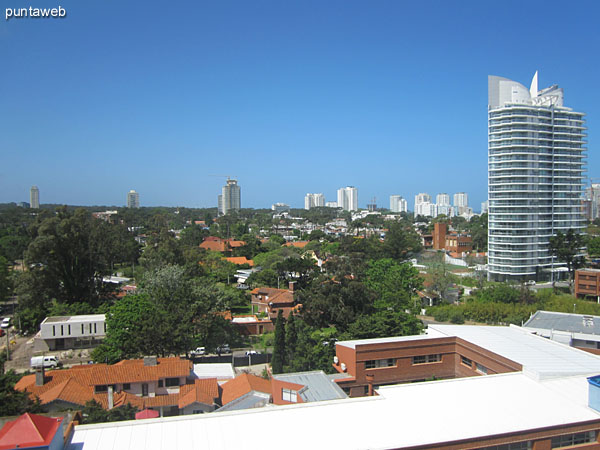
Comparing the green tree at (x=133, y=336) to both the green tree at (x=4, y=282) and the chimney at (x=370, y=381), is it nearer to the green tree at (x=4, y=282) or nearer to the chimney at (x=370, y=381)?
the chimney at (x=370, y=381)

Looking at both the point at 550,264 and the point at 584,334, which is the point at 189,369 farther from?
the point at 550,264

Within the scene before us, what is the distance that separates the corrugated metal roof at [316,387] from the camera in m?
11.8

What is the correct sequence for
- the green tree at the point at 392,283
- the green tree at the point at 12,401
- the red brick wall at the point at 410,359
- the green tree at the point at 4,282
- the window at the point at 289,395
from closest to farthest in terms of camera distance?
the window at the point at 289,395 < the green tree at the point at 12,401 < the red brick wall at the point at 410,359 < the green tree at the point at 392,283 < the green tree at the point at 4,282

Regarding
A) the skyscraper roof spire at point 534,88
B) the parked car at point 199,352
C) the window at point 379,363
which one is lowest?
the parked car at point 199,352

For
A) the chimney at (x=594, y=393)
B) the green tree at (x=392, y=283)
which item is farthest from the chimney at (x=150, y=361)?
the chimney at (x=594, y=393)

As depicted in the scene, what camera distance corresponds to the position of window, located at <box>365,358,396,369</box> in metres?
15.5

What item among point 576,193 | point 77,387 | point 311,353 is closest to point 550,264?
point 576,193

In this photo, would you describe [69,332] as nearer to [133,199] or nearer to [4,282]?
[4,282]

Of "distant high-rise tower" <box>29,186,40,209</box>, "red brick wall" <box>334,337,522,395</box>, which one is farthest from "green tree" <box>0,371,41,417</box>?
"distant high-rise tower" <box>29,186,40,209</box>

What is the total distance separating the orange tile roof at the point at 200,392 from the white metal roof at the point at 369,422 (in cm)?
549

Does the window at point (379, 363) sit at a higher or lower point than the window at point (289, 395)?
lower

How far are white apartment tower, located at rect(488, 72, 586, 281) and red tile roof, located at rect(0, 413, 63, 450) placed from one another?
146ft

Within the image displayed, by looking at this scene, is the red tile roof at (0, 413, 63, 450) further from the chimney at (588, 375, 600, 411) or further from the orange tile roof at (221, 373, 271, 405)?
the chimney at (588, 375, 600, 411)

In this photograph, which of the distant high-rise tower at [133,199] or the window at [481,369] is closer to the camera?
the window at [481,369]
